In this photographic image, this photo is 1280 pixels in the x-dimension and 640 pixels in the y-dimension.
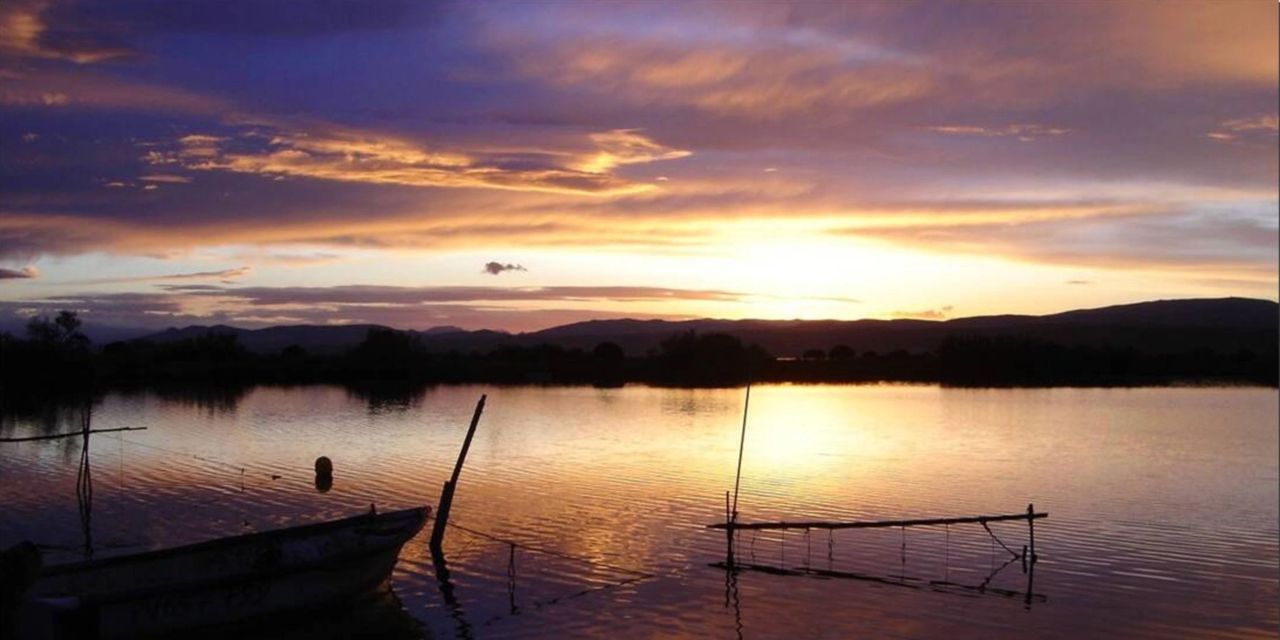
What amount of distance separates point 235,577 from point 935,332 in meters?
→ 127

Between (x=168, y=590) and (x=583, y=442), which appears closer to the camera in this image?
(x=168, y=590)

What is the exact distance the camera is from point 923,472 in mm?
28281

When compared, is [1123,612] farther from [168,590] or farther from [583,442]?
[583,442]

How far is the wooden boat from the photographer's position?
41.9 feet

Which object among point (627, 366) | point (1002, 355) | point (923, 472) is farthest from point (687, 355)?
point (923, 472)

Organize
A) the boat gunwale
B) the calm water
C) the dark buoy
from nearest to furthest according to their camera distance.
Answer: the boat gunwale → the calm water → the dark buoy

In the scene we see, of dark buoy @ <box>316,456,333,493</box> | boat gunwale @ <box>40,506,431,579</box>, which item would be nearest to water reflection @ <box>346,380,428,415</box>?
dark buoy @ <box>316,456,333,493</box>

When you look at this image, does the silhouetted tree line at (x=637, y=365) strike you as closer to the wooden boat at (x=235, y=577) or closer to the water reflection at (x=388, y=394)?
the water reflection at (x=388, y=394)

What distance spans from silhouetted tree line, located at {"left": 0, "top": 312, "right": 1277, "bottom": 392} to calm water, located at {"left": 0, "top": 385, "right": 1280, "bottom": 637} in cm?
2660

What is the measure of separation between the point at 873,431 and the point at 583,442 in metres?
10.6

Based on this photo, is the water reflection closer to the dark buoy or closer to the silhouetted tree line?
the silhouetted tree line

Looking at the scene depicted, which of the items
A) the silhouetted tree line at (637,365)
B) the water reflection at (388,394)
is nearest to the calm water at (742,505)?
the water reflection at (388,394)

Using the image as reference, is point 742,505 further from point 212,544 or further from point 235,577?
point 235,577

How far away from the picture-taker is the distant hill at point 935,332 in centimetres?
10538
